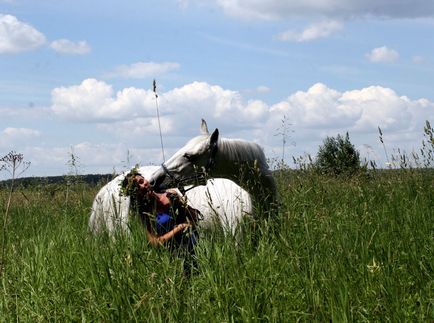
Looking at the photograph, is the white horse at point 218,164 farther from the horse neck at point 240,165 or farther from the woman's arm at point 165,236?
the woman's arm at point 165,236

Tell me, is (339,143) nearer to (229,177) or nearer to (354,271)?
(229,177)

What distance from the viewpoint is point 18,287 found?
3809mm

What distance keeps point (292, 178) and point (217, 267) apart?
152 inches

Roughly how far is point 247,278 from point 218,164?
2586 mm

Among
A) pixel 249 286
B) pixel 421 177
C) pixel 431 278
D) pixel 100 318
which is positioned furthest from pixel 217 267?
pixel 421 177

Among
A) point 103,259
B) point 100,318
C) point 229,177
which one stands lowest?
point 100,318

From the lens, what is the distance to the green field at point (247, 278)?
9.43ft

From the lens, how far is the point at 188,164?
18.9 feet

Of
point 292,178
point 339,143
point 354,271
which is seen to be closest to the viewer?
point 354,271

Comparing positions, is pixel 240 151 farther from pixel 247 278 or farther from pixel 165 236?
pixel 247 278

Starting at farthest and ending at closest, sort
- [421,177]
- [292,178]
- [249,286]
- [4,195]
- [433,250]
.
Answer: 1. [4,195]
2. [292,178]
3. [421,177]
4. [433,250]
5. [249,286]

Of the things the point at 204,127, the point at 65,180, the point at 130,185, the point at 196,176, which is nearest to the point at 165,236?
the point at 130,185

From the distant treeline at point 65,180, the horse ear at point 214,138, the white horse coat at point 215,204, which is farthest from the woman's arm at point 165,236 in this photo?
the distant treeline at point 65,180

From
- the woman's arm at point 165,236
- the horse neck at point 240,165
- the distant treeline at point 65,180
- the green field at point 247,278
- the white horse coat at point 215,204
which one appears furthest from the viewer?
the distant treeline at point 65,180
